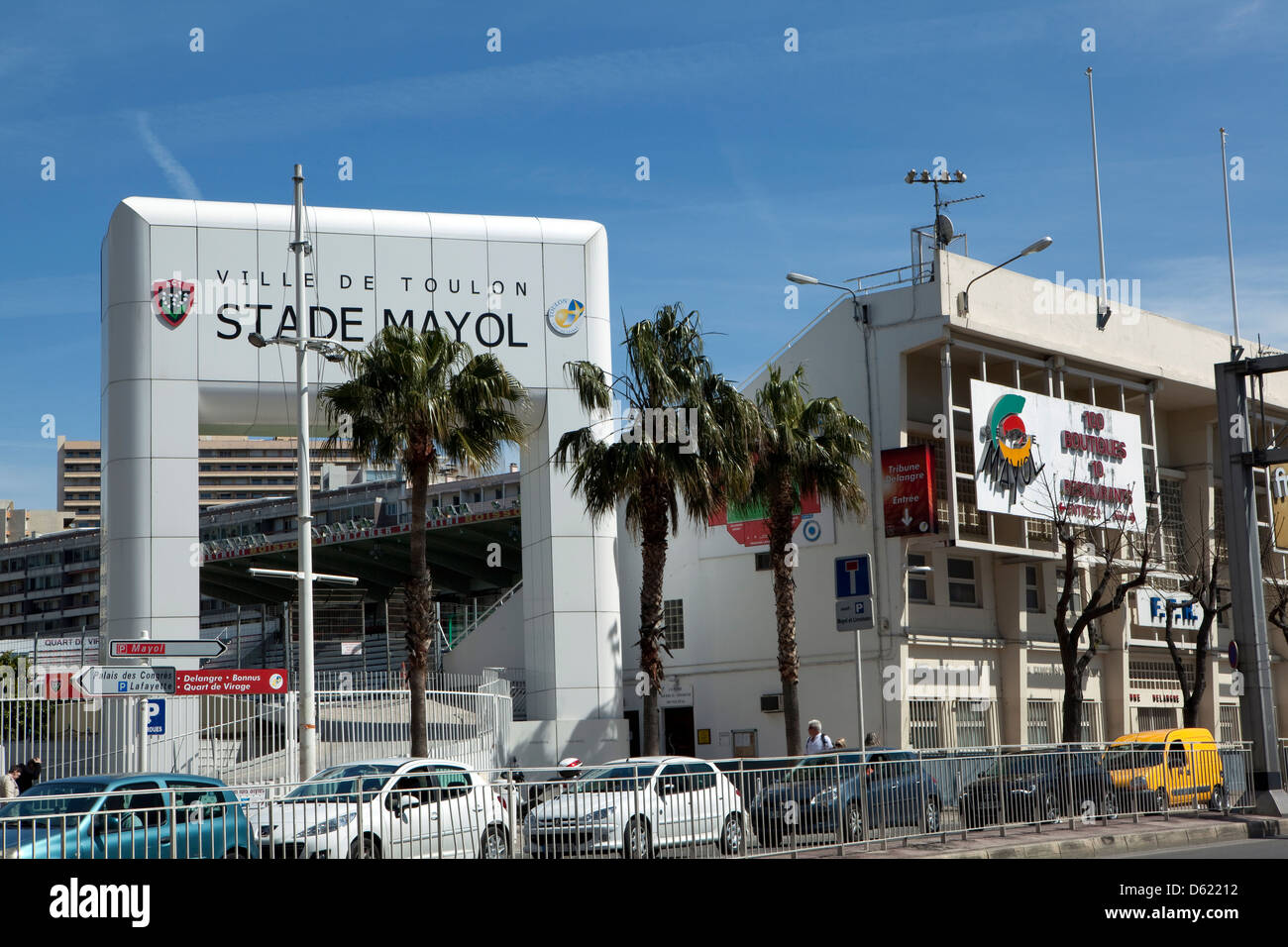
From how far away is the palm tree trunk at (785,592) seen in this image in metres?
31.3

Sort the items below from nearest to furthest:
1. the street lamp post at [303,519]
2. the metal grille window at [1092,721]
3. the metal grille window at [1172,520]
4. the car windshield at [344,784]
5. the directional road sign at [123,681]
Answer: the car windshield at [344,784]
the directional road sign at [123,681]
the street lamp post at [303,519]
the metal grille window at [1092,721]
the metal grille window at [1172,520]

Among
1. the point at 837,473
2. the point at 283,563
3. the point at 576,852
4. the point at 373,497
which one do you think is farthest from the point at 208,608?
the point at 576,852

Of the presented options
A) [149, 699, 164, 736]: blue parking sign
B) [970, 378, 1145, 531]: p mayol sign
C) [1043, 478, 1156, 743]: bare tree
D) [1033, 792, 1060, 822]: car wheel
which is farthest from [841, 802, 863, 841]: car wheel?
[970, 378, 1145, 531]: p mayol sign

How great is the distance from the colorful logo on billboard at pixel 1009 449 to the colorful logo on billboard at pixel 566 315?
10992 millimetres

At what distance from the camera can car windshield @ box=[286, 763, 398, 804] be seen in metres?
13.1

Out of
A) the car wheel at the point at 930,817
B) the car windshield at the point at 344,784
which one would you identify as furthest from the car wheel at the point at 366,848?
the car wheel at the point at 930,817

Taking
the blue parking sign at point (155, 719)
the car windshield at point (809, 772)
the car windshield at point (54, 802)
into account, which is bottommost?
the car windshield at point (809, 772)

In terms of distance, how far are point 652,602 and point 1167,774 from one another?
34.1 ft

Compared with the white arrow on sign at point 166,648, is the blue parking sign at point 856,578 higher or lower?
higher

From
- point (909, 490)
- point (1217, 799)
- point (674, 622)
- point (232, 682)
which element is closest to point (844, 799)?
point (1217, 799)

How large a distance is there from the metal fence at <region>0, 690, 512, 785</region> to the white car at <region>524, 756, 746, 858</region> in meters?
10.4

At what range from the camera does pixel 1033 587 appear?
134 feet

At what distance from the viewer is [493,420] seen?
26188 mm

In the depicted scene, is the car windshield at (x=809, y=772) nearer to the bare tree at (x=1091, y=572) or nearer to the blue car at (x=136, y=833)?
the blue car at (x=136, y=833)
